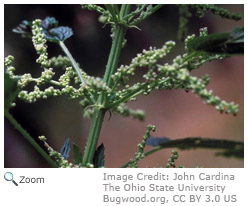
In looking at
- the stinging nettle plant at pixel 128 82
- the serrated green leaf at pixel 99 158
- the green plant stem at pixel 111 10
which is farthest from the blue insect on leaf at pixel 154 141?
the green plant stem at pixel 111 10

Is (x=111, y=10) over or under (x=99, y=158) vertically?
over

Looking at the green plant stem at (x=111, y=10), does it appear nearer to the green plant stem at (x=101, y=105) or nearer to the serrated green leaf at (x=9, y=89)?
the green plant stem at (x=101, y=105)

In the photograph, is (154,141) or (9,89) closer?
(9,89)

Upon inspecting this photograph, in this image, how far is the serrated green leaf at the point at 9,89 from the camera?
2.76 ft

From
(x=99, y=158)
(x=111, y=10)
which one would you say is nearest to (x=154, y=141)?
(x=99, y=158)

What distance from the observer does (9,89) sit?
0.85 metres

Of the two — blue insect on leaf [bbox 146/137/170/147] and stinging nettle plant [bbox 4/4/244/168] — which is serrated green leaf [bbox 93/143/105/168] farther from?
blue insect on leaf [bbox 146/137/170/147]

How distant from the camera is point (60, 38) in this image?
3.61 ft

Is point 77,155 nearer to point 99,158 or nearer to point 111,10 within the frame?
point 99,158

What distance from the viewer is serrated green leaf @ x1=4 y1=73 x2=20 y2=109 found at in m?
0.84
